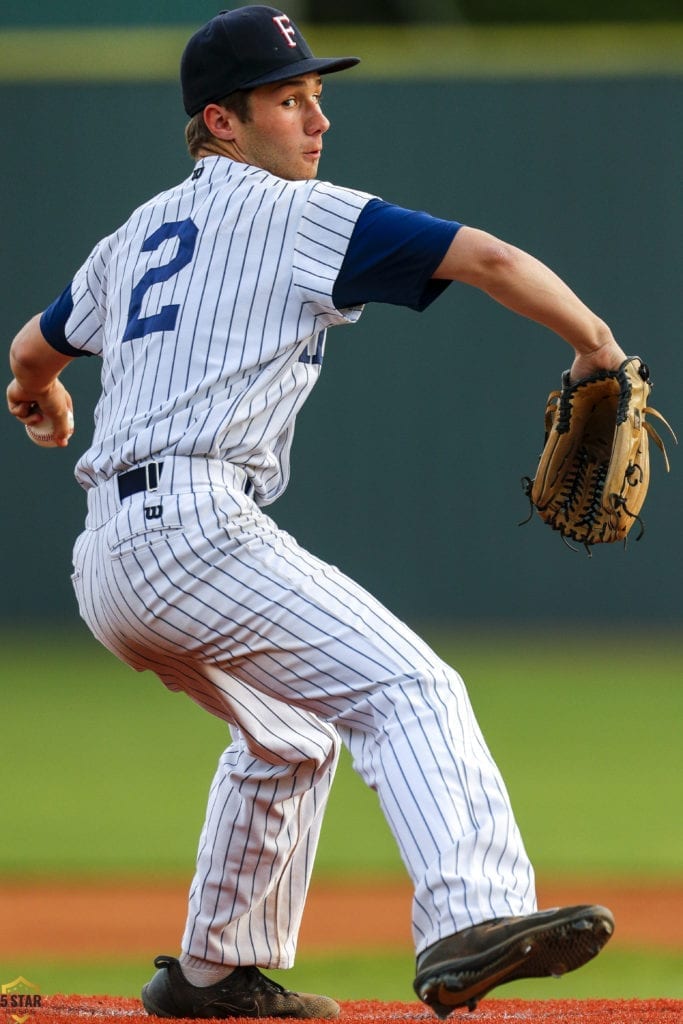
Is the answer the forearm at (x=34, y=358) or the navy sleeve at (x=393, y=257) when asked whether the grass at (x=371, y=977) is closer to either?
the forearm at (x=34, y=358)

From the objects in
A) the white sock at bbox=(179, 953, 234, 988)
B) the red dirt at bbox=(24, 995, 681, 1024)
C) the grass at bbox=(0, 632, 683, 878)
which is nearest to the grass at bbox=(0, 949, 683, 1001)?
the red dirt at bbox=(24, 995, 681, 1024)

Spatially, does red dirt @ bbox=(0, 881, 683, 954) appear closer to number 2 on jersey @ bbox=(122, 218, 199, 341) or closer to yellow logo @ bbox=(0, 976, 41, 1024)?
yellow logo @ bbox=(0, 976, 41, 1024)

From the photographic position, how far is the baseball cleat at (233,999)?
2.78 meters

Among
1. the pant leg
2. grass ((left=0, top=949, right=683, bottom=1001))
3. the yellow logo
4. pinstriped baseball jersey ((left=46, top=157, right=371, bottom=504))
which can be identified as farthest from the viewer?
grass ((left=0, top=949, right=683, bottom=1001))

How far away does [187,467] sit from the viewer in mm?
2398

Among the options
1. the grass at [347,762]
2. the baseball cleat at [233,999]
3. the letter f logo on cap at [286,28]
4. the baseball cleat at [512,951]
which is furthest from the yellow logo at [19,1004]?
the grass at [347,762]

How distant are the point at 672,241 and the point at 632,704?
319cm

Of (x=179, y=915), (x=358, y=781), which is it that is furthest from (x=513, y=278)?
(x=358, y=781)

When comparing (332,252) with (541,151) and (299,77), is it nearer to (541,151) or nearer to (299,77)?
(299,77)

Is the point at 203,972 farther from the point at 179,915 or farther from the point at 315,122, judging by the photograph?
the point at 179,915

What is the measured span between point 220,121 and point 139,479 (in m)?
0.63

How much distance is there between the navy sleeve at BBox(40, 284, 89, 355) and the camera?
2.90 meters

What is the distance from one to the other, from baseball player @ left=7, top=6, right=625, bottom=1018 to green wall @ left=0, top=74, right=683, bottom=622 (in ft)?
23.0

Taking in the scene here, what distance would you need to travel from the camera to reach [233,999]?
9.16 feet
